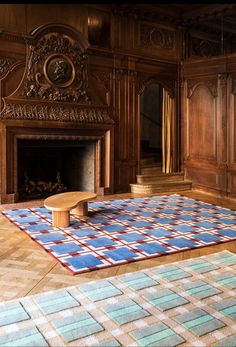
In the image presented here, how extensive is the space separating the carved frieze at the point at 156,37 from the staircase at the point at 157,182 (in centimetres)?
273

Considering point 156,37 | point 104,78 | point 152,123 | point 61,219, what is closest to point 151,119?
point 152,123

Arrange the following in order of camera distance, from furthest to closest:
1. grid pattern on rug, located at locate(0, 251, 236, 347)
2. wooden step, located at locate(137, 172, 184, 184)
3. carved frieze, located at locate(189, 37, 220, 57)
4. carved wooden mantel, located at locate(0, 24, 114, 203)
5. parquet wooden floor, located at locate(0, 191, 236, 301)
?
carved frieze, located at locate(189, 37, 220, 57) → wooden step, located at locate(137, 172, 184, 184) → carved wooden mantel, located at locate(0, 24, 114, 203) → parquet wooden floor, located at locate(0, 191, 236, 301) → grid pattern on rug, located at locate(0, 251, 236, 347)

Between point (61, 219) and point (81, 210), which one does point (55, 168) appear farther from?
point (61, 219)

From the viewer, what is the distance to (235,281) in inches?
120

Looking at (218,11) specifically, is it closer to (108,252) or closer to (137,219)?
(137,219)

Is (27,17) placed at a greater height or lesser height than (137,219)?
greater

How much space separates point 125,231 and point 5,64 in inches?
145

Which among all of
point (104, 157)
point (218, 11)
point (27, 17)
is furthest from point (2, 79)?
point (218, 11)

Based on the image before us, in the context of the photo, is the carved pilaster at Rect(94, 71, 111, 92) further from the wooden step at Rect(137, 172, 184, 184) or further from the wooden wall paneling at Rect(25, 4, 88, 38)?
the wooden step at Rect(137, 172, 184, 184)

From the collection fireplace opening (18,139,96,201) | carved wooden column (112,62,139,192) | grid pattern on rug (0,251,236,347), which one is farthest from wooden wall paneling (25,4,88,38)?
grid pattern on rug (0,251,236,347)

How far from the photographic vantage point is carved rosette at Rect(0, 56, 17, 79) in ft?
20.2

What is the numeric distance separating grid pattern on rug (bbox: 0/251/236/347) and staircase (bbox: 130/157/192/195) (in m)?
4.40

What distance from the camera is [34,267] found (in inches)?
131

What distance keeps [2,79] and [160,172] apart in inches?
161
